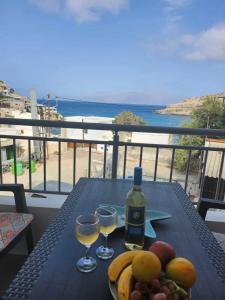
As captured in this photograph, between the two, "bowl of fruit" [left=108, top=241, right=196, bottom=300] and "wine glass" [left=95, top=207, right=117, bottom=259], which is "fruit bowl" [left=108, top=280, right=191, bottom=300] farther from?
"wine glass" [left=95, top=207, right=117, bottom=259]

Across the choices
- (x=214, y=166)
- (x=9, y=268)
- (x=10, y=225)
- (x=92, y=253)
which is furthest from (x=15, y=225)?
(x=214, y=166)

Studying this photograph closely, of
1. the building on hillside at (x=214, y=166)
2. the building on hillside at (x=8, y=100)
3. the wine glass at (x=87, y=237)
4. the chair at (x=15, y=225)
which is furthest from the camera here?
the building on hillside at (x=8, y=100)

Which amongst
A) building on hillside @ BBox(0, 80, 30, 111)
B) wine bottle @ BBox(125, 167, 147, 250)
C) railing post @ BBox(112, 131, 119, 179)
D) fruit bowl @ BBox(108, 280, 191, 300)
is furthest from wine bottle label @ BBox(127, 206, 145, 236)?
building on hillside @ BBox(0, 80, 30, 111)

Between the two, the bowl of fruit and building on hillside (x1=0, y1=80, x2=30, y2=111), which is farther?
building on hillside (x1=0, y1=80, x2=30, y2=111)

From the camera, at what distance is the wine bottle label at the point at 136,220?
88 cm

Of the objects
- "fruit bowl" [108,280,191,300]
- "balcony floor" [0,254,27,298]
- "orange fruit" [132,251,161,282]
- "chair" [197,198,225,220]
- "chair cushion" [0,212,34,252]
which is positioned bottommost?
"balcony floor" [0,254,27,298]

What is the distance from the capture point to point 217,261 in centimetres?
86

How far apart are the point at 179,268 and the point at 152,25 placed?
2254 cm

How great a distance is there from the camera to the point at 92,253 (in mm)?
861

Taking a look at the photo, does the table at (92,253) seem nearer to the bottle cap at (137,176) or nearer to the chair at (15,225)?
the bottle cap at (137,176)

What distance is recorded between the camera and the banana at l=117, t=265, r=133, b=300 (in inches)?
23.7

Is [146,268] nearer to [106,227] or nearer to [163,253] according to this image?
[163,253]

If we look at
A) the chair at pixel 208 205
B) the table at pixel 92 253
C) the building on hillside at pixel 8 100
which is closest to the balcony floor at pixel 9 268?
the table at pixel 92 253

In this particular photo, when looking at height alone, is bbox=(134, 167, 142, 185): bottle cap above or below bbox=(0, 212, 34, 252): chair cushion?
above
